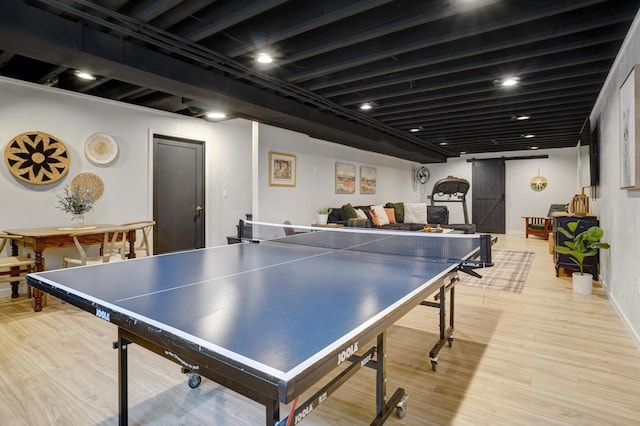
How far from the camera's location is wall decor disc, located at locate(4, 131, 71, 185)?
386cm

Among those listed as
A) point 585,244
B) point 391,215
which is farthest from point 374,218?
point 585,244

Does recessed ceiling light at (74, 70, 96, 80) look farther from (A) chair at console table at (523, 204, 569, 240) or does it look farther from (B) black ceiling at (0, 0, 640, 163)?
(A) chair at console table at (523, 204, 569, 240)

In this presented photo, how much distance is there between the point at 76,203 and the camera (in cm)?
400

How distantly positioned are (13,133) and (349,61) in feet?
12.3

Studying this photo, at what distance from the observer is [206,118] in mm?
5641

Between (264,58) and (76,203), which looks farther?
(76,203)

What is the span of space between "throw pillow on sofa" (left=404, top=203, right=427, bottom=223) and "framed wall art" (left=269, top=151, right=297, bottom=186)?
3.55 m

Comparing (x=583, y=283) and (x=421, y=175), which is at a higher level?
(x=421, y=175)

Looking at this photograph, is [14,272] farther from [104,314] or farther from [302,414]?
[302,414]

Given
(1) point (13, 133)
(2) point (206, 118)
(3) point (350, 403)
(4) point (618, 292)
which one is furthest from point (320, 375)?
(2) point (206, 118)

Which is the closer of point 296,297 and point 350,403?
point 296,297

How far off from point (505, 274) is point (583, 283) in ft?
3.64

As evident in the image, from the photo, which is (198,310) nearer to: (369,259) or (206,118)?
(369,259)

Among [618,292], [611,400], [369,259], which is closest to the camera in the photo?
[611,400]
